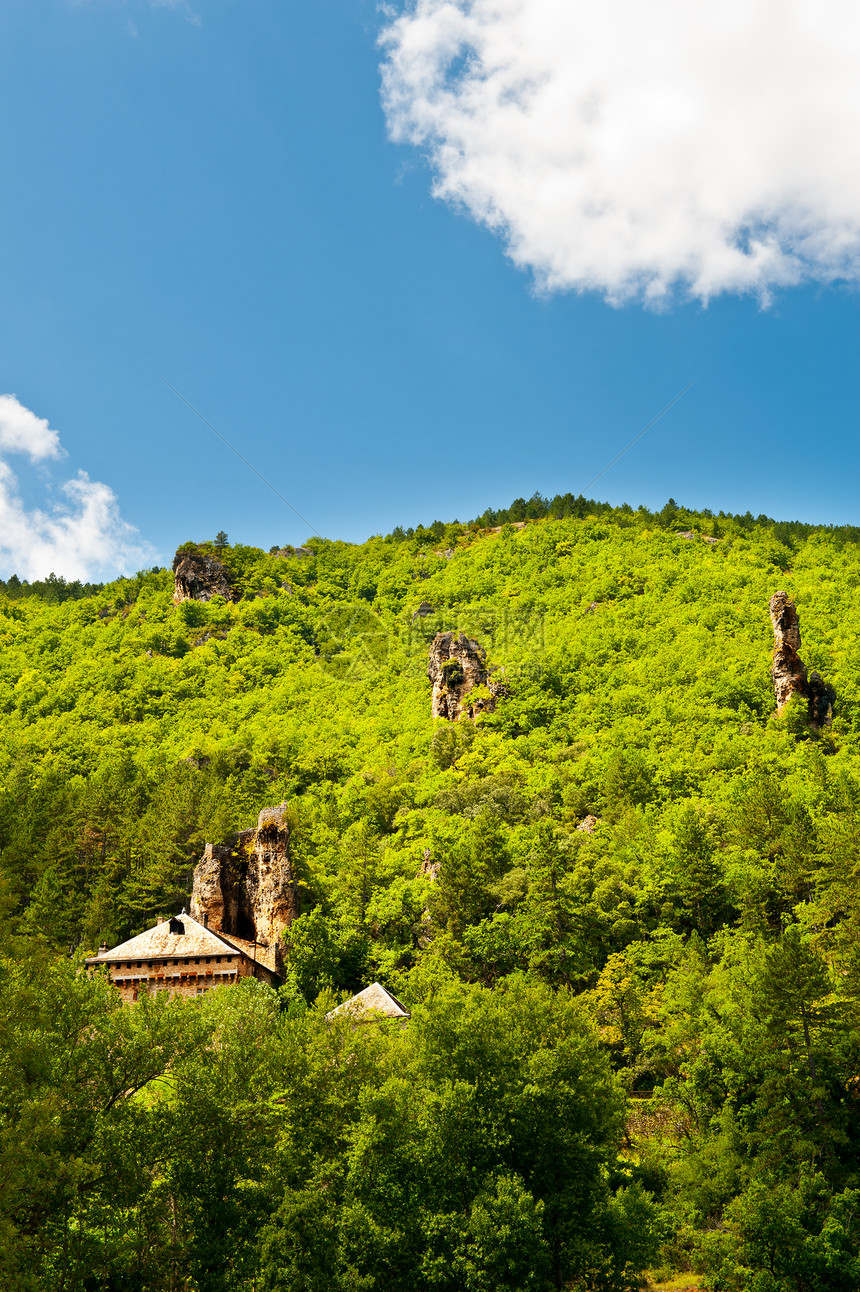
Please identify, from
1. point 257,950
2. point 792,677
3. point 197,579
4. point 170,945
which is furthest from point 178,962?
point 197,579

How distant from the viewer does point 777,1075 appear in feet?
107

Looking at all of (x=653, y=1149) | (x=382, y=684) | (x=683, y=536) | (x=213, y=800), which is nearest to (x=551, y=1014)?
(x=653, y=1149)

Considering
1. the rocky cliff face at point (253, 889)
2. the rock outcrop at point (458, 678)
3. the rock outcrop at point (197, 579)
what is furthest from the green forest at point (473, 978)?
the rock outcrop at point (197, 579)

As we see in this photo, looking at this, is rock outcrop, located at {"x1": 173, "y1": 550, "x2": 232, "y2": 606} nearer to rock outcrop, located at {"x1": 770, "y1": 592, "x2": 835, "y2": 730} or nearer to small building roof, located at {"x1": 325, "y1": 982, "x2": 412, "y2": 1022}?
rock outcrop, located at {"x1": 770, "y1": 592, "x2": 835, "y2": 730}

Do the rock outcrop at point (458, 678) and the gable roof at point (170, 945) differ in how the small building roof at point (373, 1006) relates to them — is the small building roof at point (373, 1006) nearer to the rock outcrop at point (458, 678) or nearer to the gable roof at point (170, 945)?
the gable roof at point (170, 945)

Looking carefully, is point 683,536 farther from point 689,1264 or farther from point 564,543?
point 689,1264

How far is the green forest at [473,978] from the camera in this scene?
28.1 meters

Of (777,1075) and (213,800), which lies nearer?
(777,1075)

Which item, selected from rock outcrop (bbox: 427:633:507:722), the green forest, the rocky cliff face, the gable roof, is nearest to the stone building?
the gable roof

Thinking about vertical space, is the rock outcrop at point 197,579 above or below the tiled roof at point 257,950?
Result: above

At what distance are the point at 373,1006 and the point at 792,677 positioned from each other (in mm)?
45713

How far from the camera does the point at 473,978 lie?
50.1m

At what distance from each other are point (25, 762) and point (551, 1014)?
66286 mm

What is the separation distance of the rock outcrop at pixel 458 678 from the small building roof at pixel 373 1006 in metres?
48.1
